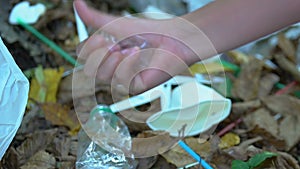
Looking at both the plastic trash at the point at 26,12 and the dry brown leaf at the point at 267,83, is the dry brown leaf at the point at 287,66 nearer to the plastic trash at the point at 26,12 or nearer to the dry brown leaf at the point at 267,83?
the dry brown leaf at the point at 267,83

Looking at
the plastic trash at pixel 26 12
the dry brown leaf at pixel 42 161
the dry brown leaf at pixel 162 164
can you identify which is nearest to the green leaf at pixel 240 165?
the dry brown leaf at pixel 162 164

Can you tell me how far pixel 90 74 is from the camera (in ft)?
3.76

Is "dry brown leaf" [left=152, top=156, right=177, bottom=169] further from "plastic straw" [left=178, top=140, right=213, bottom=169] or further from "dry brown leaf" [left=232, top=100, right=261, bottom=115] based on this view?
"dry brown leaf" [left=232, top=100, right=261, bottom=115]

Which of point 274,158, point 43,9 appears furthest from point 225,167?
point 43,9

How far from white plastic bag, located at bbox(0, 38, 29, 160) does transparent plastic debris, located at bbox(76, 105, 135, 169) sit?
162 mm

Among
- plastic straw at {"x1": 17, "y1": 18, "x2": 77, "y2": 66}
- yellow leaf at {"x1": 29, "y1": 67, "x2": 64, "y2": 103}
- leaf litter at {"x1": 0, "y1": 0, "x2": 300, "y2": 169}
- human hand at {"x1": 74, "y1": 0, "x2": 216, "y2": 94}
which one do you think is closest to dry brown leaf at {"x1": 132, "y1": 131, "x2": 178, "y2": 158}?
leaf litter at {"x1": 0, "y1": 0, "x2": 300, "y2": 169}

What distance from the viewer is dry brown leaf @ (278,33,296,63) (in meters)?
1.60

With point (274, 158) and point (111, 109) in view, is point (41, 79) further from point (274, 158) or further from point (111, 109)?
point (274, 158)

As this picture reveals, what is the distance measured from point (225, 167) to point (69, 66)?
608 millimetres

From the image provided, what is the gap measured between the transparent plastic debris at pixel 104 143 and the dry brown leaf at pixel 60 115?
0.08 metres

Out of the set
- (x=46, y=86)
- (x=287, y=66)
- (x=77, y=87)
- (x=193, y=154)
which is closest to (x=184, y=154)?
(x=193, y=154)

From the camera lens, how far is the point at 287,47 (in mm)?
1631

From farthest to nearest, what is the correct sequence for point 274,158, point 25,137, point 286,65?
point 286,65 → point 25,137 → point 274,158

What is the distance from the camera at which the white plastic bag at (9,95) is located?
0.91 m
